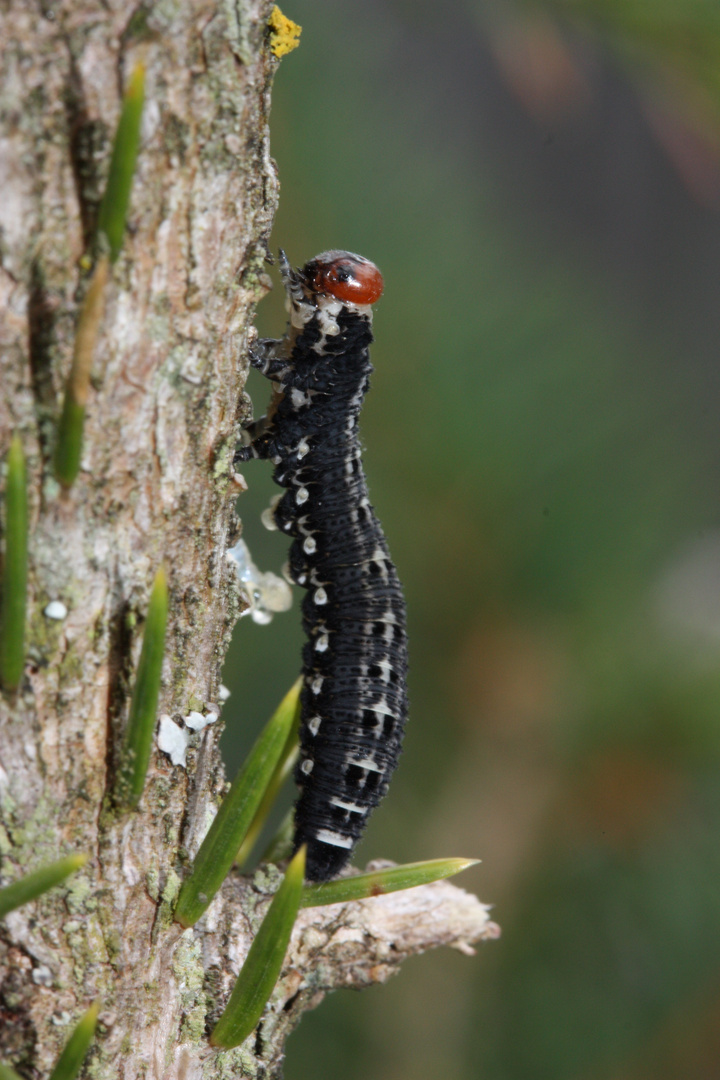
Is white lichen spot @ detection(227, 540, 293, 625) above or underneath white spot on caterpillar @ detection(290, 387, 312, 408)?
underneath

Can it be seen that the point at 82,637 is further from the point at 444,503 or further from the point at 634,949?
the point at 634,949

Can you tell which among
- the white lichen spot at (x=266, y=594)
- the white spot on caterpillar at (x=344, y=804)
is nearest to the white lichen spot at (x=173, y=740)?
the white lichen spot at (x=266, y=594)

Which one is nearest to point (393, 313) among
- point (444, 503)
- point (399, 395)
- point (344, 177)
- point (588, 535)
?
point (399, 395)

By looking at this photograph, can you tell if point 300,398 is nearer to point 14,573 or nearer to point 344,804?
point 344,804

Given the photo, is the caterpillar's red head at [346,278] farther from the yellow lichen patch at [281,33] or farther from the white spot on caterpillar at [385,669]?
the white spot on caterpillar at [385,669]

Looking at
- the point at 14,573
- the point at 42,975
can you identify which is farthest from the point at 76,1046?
the point at 14,573

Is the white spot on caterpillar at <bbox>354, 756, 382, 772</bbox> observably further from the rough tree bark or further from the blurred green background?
the blurred green background

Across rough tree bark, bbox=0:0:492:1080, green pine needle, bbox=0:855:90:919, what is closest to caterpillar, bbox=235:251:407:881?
rough tree bark, bbox=0:0:492:1080
